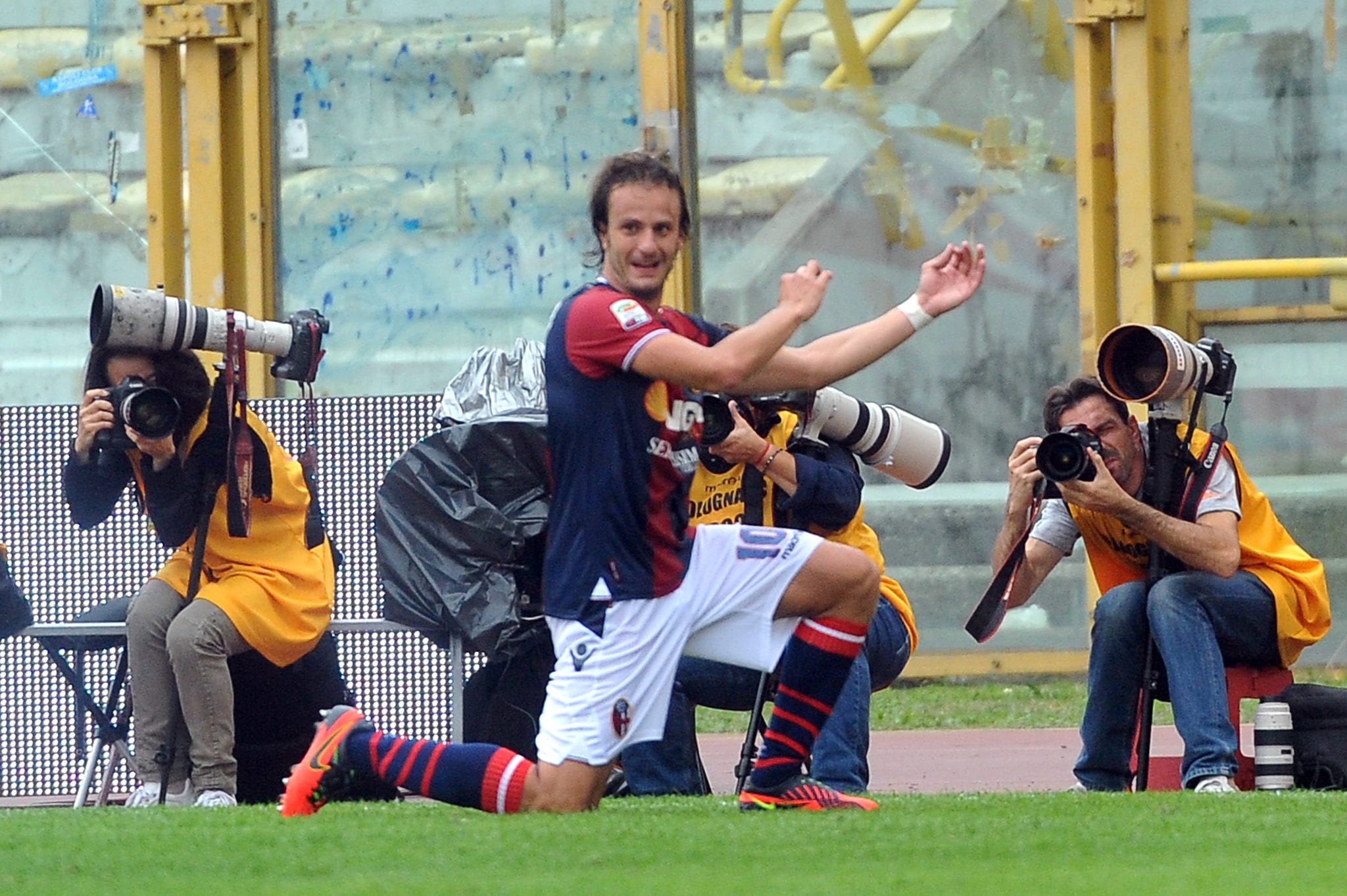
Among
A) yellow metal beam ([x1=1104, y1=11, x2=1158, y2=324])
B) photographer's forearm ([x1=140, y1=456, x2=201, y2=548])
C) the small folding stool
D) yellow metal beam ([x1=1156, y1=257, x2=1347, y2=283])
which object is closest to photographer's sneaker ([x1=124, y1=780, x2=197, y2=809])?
the small folding stool

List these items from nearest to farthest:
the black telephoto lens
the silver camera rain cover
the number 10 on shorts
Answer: the number 10 on shorts, the black telephoto lens, the silver camera rain cover

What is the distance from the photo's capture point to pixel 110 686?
7.01m

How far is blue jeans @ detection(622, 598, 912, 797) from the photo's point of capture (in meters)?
5.84

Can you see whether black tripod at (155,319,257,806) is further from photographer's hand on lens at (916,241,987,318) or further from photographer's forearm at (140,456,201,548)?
photographer's hand on lens at (916,241,987,318)

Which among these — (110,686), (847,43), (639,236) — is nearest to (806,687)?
(639,236)

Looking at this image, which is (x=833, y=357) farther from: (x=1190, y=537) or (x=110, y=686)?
(x=110, y=686)

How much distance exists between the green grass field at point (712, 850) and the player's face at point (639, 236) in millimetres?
1135

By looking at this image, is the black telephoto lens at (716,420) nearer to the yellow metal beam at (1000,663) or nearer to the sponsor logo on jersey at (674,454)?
the sponsor logo on jersey at (674,454)

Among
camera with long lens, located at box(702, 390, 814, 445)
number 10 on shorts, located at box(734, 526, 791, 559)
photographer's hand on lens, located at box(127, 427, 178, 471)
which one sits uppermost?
camera with long lens, located at box(702, 390, 814, 445)

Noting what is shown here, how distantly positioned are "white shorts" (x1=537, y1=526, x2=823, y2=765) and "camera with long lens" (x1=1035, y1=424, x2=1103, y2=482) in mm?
1135

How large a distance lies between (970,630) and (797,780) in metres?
1.16

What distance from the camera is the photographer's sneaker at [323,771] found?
5.00 metres

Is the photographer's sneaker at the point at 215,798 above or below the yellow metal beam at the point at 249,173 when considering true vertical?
below

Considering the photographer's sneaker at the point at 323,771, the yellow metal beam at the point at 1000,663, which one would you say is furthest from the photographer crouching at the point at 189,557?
the yellow metal beam at the point at 1000,663
